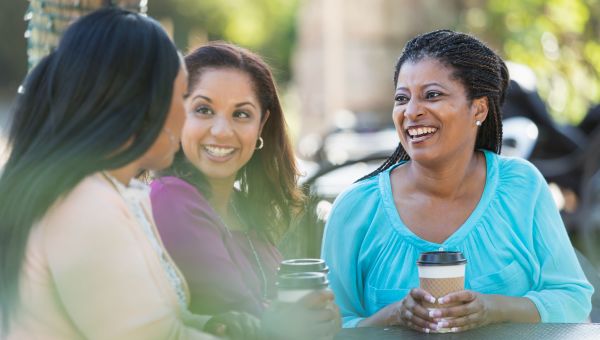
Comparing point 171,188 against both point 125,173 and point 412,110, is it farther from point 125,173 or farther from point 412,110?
point 412,110

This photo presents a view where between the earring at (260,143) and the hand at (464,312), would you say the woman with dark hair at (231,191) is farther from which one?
the hand at (464,312)

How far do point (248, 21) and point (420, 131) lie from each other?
2489 centimetres

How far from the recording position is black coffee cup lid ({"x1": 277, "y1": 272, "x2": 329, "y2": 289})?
1703 mm

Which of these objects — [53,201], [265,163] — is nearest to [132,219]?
[53,201]

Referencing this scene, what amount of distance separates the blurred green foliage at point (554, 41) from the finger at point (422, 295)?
7.94 m

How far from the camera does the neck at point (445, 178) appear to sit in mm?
2707

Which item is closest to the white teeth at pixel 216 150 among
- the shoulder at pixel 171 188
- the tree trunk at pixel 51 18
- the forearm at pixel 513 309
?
the shoulder at pixel 171 188

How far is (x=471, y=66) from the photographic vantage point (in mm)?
2701

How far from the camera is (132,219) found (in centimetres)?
161

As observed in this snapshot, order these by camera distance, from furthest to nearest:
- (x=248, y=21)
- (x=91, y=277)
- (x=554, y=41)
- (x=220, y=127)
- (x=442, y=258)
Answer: (x=248, y=21) → (x=554, y=41) → (x=220, y=127) → (x=442, y=258) → (x=91, y=277)

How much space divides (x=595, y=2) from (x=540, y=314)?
26.8 ft

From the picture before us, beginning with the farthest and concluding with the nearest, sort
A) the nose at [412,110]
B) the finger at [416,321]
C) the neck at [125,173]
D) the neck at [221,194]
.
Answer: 1. the nose at [412,110]
2. the neck at [221,194]
3. the finger at [416,321]
4. the neck at [125,173]

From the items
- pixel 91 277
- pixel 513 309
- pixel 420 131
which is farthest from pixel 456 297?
pixel 91 277

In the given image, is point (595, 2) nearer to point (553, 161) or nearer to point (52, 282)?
point (553, 161)
